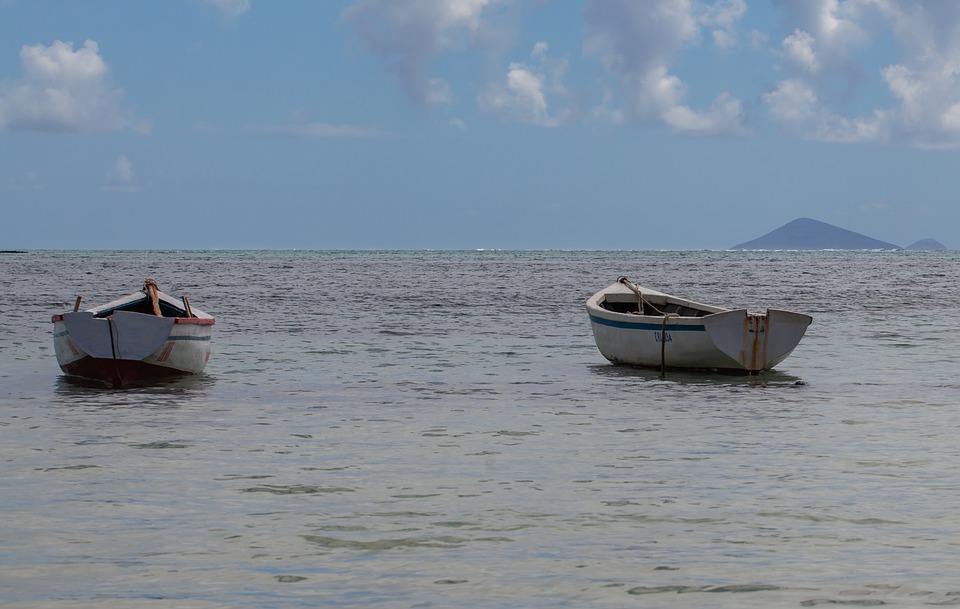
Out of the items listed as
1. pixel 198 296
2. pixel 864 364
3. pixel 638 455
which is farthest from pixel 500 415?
pixel 198 296

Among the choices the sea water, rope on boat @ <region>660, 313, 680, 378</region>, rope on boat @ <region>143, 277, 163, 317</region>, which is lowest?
the sea water

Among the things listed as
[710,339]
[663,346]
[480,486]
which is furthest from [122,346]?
[480,486]

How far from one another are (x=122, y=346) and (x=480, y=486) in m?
11.1

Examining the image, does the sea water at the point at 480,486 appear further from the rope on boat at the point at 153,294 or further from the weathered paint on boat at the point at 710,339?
the rope on boat at the point at 153,294

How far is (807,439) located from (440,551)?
704 centimetres

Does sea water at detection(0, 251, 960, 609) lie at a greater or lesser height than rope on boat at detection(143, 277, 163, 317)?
lesser

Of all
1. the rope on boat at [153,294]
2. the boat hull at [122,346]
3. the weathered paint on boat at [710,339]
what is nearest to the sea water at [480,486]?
the weathered paint on boat at [710,339]

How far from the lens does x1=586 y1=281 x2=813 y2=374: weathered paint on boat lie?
2156cm

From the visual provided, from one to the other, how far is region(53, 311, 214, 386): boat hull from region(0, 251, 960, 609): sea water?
670mm

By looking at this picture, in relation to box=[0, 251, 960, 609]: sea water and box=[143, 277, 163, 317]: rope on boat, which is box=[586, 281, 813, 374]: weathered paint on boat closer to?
box=[0, 251, 960, 609]: sea water

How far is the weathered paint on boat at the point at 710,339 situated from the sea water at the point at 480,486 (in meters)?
0.47

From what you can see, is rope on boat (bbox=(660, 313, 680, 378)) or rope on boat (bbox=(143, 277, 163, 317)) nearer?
rope on boat (bbox=(143, 277, 163, 317))

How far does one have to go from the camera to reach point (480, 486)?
11250 millimetres

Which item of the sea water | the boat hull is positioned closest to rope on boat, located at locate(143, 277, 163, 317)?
the boat hull
